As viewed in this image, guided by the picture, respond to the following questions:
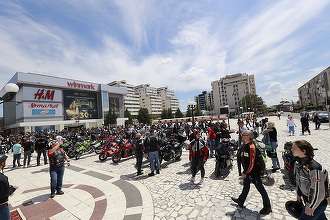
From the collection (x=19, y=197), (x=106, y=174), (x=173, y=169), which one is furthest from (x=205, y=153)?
(x=19, y=197)

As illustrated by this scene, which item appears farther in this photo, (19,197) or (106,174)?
(106,174)

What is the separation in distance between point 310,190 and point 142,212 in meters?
3.12

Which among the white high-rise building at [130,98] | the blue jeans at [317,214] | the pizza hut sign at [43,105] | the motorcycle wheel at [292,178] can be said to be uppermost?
the white high-rise building at [130,98]

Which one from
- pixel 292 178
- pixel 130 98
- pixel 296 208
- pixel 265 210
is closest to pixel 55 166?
pixel 265 210

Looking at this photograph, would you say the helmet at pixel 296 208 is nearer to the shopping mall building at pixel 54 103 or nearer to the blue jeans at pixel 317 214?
the blue jeans at pixel 317 214

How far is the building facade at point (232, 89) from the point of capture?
3378 inches

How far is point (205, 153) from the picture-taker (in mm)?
4852

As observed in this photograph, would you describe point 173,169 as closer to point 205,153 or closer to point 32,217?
point 205,153

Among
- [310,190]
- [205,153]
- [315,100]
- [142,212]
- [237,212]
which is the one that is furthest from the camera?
[315,100]

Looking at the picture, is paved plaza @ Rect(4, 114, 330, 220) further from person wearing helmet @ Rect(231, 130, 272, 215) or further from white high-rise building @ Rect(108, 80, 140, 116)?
white high-rise building @ Rect(108, 80, 140, 116)

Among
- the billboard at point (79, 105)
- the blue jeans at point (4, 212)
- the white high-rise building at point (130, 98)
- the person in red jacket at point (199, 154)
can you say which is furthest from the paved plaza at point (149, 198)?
the white high-rise building at point (130, 98)

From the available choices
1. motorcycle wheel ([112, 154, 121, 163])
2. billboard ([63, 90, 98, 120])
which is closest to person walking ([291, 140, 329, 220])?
motorcycle wheel ([112, 154, 121, 163])

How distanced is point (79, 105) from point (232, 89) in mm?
76891

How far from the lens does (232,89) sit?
88.2m
